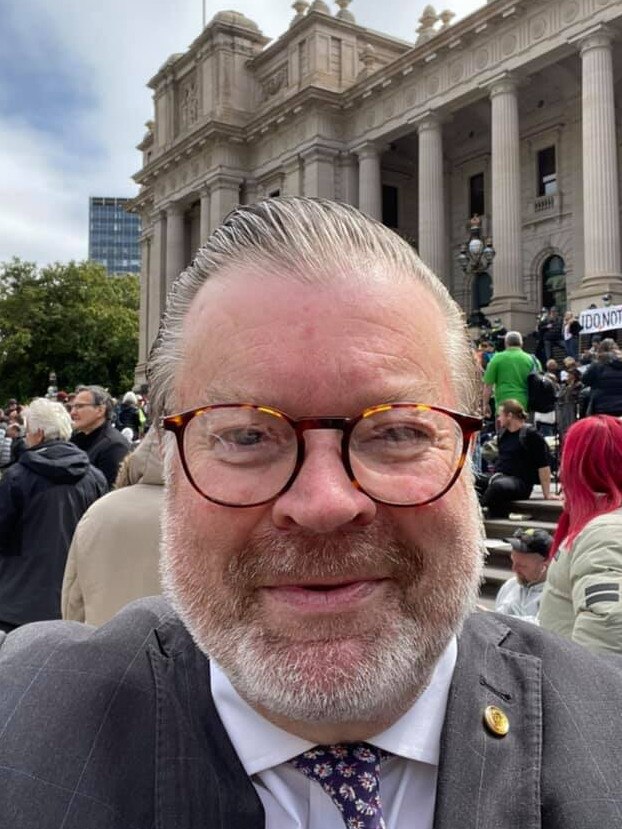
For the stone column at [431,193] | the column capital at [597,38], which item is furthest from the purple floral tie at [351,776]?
the stone column at [431,193]

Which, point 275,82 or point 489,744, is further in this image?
point 275,82

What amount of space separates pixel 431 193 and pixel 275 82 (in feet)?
Answer: 42.1

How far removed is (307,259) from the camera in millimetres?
1357

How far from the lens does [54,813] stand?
44.7 inches

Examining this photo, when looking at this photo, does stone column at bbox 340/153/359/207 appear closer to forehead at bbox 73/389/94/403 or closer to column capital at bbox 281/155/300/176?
column capital at bbox 281/155/300/176

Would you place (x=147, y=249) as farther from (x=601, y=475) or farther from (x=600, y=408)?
(x=601, y=475)

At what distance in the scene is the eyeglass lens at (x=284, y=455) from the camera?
3.99 ft

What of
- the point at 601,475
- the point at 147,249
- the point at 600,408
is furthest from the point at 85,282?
the point at 601,475

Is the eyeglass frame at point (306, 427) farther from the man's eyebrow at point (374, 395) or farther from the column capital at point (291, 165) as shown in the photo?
the column capital at point (291, 165)

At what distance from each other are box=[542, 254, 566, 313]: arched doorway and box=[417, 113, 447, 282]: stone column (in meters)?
4.49

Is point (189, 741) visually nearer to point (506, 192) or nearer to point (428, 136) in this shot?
point (506, 192)

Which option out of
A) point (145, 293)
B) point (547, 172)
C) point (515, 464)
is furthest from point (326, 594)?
point (145, 293)

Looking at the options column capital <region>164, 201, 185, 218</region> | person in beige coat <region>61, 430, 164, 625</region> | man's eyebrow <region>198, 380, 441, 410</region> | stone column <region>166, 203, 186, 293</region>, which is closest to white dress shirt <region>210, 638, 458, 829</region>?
man's eyebrow <region>198, 380, 441, 410</region>

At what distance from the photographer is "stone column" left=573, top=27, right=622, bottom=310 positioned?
888 inches
